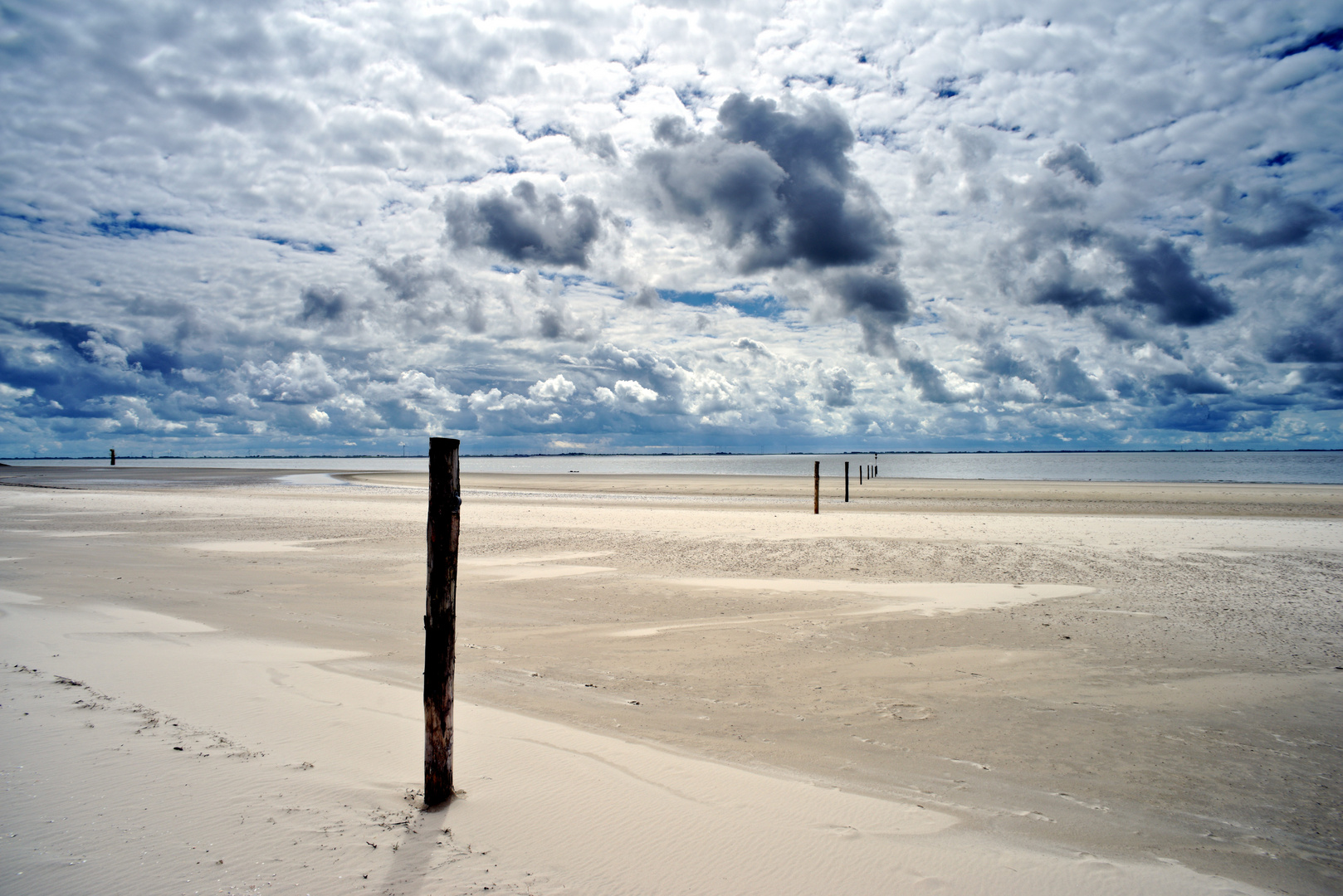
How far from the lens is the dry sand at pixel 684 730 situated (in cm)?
378

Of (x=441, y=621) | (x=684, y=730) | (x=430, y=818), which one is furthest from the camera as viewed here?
(x=684, y=730)

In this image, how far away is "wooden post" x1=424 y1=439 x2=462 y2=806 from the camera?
4.31 m

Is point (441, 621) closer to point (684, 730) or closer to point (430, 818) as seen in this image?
point (430, 818)

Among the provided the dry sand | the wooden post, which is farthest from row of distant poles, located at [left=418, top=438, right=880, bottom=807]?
the dry sand

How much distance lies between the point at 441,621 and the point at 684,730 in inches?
96.5

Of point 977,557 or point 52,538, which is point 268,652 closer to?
point 977,557

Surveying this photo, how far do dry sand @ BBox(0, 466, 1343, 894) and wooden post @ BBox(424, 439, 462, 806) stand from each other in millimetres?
241

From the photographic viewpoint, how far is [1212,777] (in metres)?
5.14

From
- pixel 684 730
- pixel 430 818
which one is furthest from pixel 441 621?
pixel 684 730

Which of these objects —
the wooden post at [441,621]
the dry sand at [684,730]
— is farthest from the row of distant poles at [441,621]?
the dry sand at [684,730]

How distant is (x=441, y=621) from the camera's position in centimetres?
448

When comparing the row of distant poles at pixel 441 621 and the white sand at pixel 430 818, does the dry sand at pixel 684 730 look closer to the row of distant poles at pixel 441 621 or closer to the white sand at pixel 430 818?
the white sand at pixel 430 818

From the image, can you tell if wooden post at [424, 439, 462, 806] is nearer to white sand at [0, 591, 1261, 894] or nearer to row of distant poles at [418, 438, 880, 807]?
row of distant poles at [418, 438, 880, 807]

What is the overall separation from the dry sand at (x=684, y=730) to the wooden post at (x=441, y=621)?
24 centimetres
